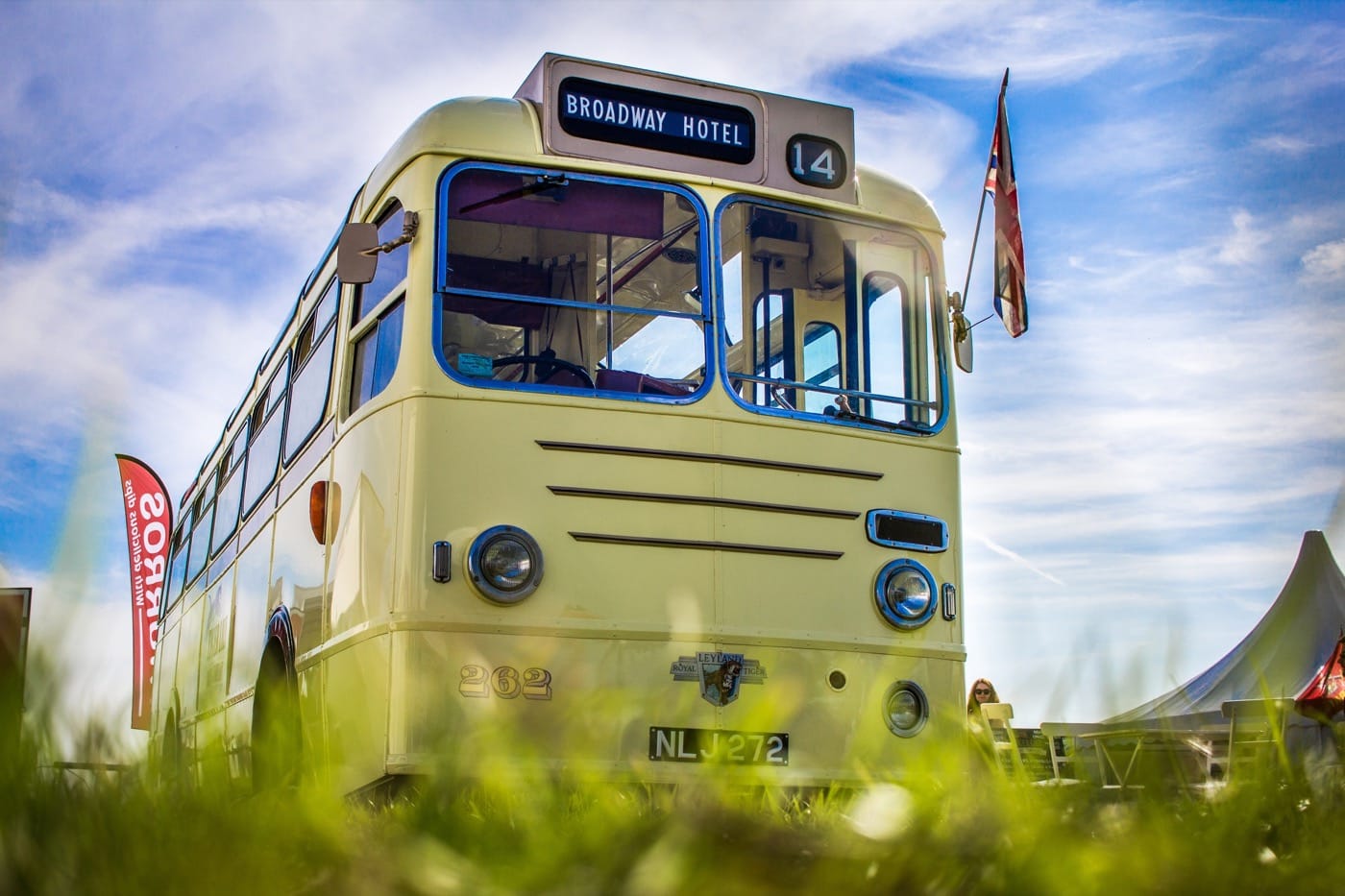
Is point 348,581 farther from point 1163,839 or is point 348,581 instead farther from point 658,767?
point 1163,839

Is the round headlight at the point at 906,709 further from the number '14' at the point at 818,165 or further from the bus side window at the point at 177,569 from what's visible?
the bus side window at the point at 177,569

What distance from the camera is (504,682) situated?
17.4 feet

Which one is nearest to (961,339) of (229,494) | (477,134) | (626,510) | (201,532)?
(626,510)

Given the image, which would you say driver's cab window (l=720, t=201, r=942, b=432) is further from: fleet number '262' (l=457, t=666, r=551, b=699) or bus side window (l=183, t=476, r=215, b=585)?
bus side window (l=183, t=476, r=215, b=585)

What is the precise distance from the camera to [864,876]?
93.2 inches

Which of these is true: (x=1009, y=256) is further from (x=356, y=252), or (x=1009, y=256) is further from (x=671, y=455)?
(x=356, y=252)

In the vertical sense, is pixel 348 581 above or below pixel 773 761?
above

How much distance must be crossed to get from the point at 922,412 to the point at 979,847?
415 cm

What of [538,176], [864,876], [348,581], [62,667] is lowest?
[864,876]

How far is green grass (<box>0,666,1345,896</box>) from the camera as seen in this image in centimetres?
226

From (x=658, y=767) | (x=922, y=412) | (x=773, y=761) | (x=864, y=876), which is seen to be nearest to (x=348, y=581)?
(x=658, y=767)

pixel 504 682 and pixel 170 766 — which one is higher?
pixel 504 682

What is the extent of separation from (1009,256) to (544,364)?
3.45m

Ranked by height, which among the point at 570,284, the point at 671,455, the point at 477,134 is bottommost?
the point at 671,455
